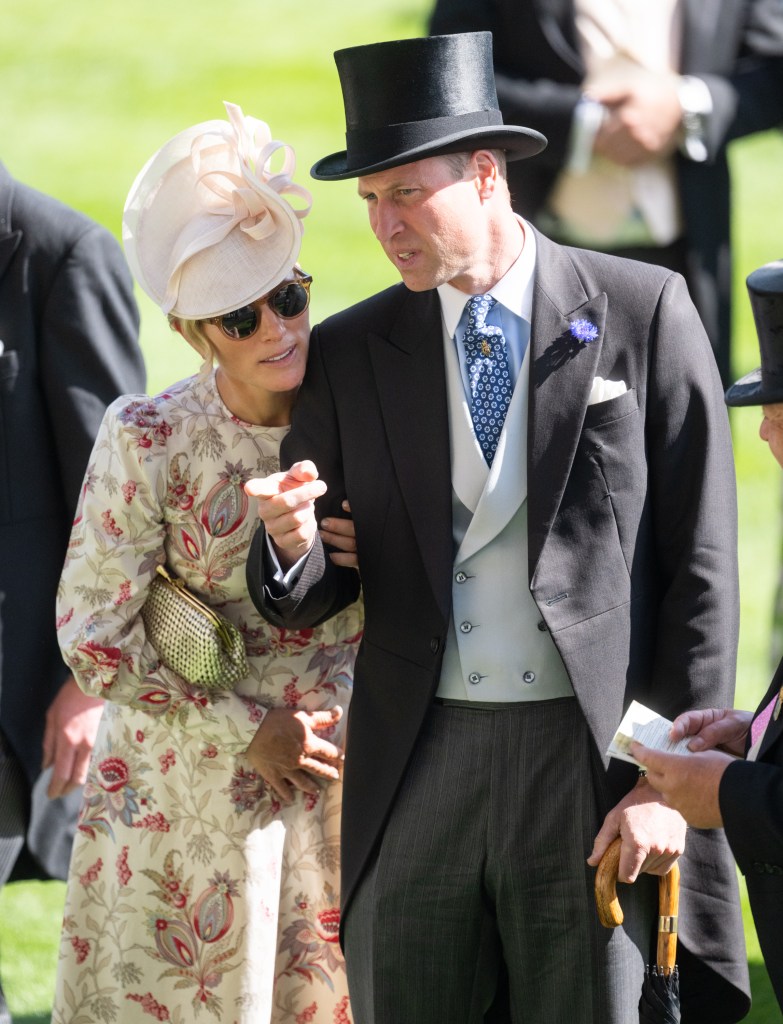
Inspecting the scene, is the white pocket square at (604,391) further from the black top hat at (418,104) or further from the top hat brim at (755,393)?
the black top hat at (418,104)

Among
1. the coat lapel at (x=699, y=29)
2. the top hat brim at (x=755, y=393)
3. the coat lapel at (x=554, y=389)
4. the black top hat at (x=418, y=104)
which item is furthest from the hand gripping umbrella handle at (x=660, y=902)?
the coat lapel at (x=699, y=29)

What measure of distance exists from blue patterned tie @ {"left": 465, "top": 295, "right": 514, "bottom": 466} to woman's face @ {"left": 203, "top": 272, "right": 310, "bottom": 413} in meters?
0.36

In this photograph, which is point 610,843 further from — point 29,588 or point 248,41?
point 248,41

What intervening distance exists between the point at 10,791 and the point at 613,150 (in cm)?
255

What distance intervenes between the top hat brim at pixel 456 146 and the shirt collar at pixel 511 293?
0.20m

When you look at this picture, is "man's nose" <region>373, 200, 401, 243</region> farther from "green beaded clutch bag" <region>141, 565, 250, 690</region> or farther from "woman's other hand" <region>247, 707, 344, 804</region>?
"woman's other hand" <region>247, 707, 344, 804</region>

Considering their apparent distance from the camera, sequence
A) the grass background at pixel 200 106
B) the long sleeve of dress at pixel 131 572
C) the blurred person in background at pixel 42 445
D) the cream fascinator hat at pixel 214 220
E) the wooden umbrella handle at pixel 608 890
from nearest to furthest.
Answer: the wooden umbrella handle at pixel 608 890 < the cream fascinator hat at pixel 214 220 < the long sleeve of dress at pixel 131 572 < the blurred person in background at pixel 42 445 < the grass background at pixel 200 106

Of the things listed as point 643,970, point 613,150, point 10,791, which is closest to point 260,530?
point 643,970

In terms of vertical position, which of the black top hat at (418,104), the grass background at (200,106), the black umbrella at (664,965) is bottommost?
the grass background at (200,106)

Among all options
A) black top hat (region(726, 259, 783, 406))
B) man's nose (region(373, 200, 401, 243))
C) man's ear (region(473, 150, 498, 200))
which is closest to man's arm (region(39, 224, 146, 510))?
man's nose (region(373, 200, 401, 243))

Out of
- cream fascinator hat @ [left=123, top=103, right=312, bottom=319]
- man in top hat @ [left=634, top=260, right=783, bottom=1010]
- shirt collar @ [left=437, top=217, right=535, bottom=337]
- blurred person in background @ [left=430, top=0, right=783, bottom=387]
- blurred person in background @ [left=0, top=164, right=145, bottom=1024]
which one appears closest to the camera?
man in top hat @ [left=634, top=260, right=783, bottom=1010]

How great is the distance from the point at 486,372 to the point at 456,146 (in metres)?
0.43

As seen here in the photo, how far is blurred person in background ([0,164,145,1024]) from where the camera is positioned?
4.25 m

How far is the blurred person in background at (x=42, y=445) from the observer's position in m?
4.25
